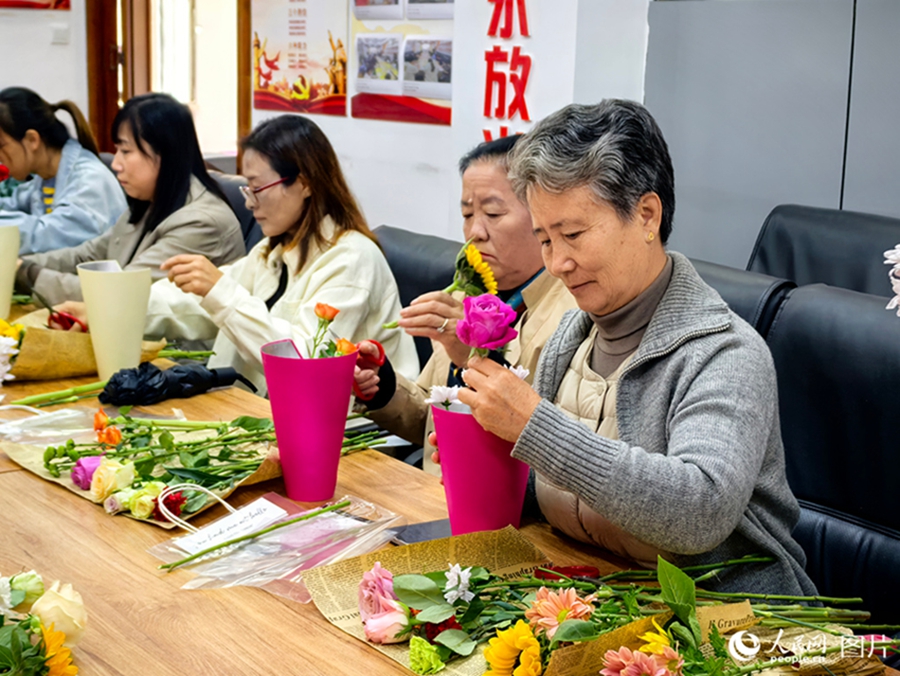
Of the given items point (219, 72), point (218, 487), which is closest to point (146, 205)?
point (218, 487)

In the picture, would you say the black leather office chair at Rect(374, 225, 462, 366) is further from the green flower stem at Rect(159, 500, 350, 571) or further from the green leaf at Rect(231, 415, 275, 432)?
the green flower stem at Rect(159, 500, 350, 571)

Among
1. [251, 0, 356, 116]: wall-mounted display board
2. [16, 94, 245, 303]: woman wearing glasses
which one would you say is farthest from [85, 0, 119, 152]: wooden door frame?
[16, 94, 245, 303]: woman wearing glasses

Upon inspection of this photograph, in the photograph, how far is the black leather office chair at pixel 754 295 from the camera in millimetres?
1699

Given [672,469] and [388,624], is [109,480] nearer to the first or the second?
[388,624]

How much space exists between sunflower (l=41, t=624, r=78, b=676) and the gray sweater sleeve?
0.50 metres

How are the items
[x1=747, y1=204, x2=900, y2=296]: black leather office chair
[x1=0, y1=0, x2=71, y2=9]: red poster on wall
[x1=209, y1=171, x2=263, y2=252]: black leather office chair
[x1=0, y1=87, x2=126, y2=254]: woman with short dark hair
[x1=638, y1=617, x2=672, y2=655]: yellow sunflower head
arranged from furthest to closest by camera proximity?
[x1=0, y1=0, x2=71, y2=9]: red poster on wall
[x1=0, y1=87, x2=126, y2=254]: woman with short dark hair
[x1=209, y1=171, x2=263, y2=252]: black leather office chair
[x1=747, y1=204, x2=900, y2=296]: black leather office chair
[x1=638, y1=617, x2=672, y2=655]: yellow sunflower head

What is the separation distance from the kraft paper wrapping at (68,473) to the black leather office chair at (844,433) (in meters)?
0.85

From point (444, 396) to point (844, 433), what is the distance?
30.2 inches

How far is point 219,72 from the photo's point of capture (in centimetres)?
712

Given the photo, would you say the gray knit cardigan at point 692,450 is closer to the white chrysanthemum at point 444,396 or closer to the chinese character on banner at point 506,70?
the white chrysanthemum at point 444,396

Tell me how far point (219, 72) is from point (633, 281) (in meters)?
6.38

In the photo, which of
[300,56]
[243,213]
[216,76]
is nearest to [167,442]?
[243,213]

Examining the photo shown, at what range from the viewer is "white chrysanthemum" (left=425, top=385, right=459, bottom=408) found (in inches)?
45.4
